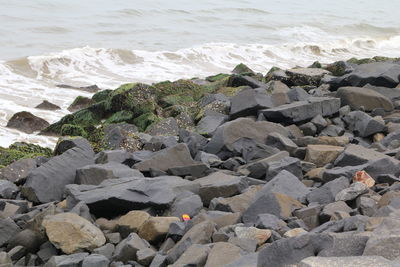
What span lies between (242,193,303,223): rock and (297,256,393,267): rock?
60.6 inches

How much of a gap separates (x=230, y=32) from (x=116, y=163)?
Result: 1837 cm

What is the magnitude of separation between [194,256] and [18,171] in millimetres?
3037

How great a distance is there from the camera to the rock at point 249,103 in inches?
297

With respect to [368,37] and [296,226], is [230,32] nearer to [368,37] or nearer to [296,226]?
[368,37]

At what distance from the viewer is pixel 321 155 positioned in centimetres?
584

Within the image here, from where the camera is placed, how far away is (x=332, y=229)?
3707mm

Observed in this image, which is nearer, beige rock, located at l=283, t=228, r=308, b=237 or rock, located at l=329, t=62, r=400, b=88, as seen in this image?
beige rock, located at l=283, t=228, r=308, b=237

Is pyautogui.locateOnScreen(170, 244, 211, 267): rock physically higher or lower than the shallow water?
higher

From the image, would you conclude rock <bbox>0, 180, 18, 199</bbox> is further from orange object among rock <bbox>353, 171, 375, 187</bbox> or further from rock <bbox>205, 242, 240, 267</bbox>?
orange object among rock <bbox>353, 171, 375, 187</bbox>

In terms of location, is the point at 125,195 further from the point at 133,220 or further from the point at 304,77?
the point at 304,77

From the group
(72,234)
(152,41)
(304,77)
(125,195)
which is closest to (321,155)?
(125,195)

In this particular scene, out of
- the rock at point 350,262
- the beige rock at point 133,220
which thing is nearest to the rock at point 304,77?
the beige rock at point 133,220

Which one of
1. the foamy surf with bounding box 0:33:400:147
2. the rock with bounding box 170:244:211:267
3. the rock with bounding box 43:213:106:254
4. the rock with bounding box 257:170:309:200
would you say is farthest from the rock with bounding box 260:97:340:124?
the rock with bounding box 170:244:211:267

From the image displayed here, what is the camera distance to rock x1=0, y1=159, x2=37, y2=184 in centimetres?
593
